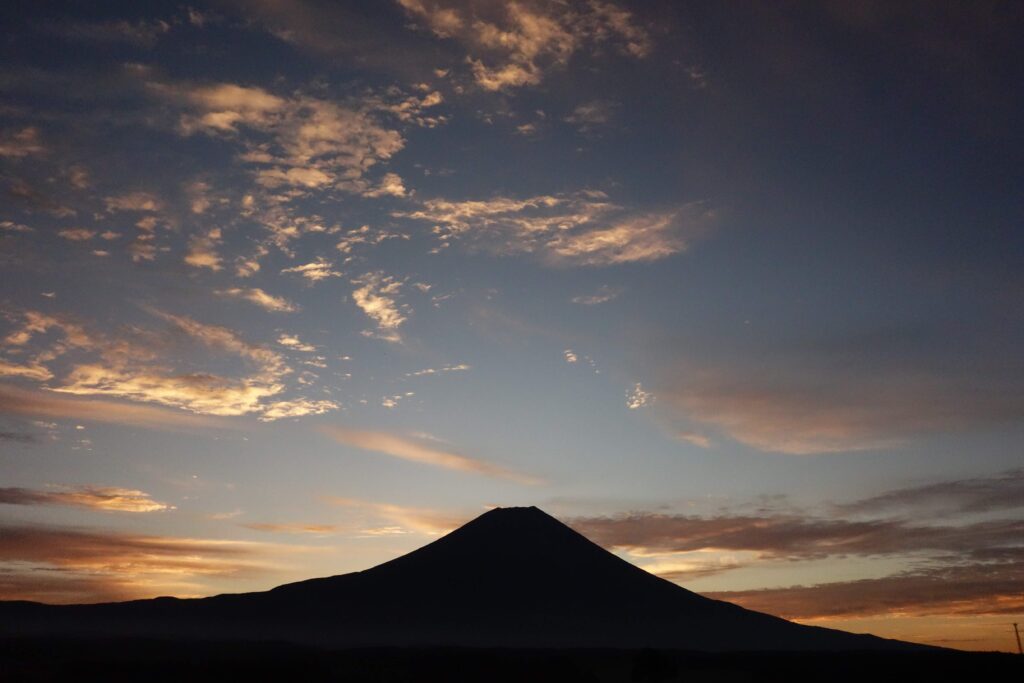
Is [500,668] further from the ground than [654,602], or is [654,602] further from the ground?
[654,602]

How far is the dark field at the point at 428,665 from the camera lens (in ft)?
252

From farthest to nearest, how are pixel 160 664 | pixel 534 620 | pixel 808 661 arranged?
pixel 534 620 → pixel 808 661 → pixel 160 664

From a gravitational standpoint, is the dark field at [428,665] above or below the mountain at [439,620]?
below

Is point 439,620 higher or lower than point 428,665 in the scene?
higher

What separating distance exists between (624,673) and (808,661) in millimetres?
27328

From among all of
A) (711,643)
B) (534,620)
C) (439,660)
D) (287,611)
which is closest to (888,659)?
(711,643)

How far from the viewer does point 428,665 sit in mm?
99750

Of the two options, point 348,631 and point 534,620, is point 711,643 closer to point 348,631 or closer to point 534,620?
point 534,620

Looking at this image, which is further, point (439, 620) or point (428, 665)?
point (439, 620)

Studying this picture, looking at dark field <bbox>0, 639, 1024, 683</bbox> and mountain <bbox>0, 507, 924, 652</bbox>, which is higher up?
mountain <bbox>0, 507, 924, 652</bbox>

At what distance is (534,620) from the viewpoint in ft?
612

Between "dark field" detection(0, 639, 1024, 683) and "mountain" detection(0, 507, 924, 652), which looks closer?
"dark field" detection(0, 639, 1024, 683)

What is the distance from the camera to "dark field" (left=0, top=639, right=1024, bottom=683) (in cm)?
7694

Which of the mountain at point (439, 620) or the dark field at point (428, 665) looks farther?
the mountain at point (439, 620)
